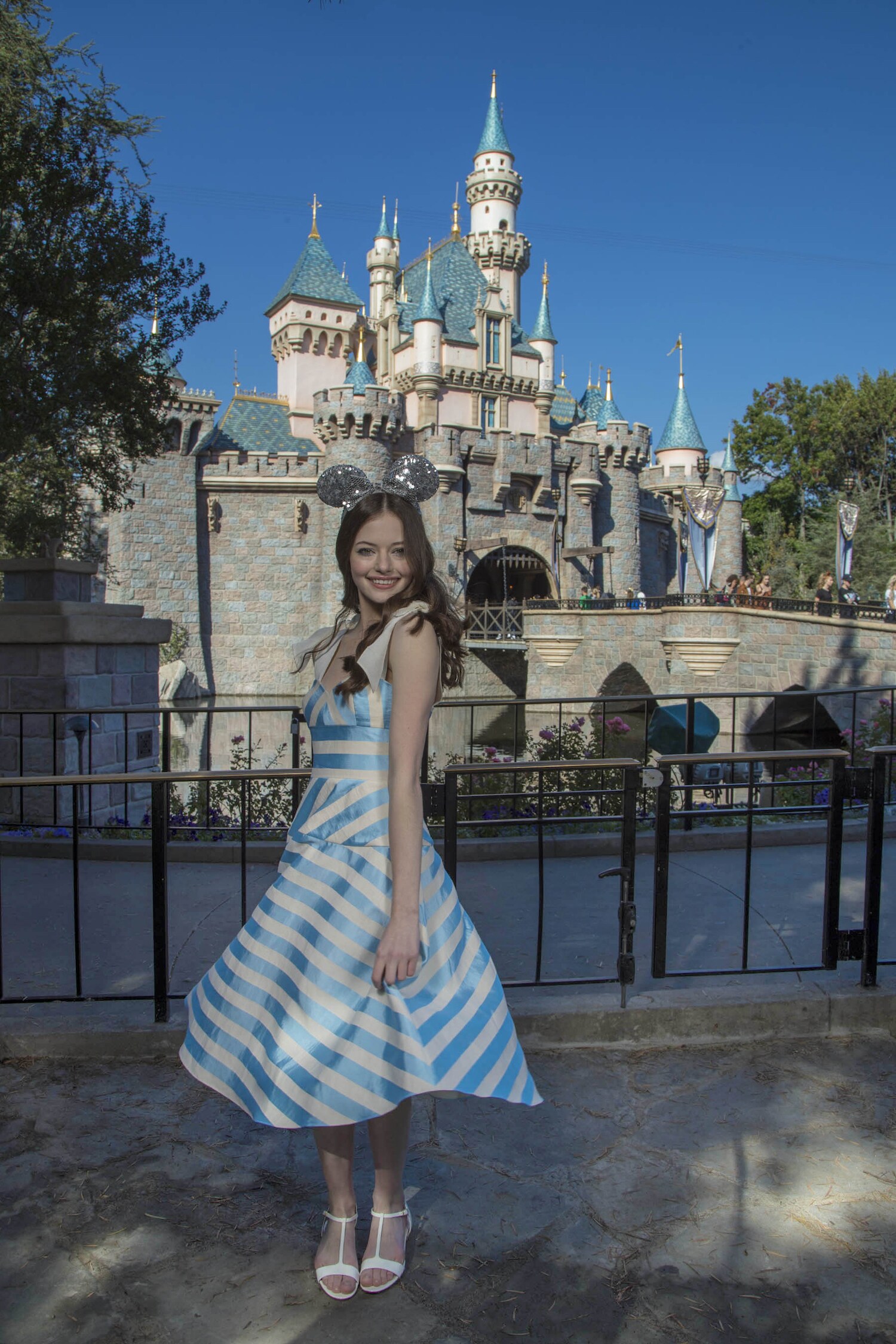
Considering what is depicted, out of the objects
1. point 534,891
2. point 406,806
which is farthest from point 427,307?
point 406,806

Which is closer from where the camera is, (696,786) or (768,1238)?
(768,1238)

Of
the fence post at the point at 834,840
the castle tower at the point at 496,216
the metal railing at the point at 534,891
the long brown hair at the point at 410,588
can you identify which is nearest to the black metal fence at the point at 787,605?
the metal railing at the point at 534,891

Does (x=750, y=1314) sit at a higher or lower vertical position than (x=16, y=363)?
lower

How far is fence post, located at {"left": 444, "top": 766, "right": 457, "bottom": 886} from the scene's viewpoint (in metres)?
3.13

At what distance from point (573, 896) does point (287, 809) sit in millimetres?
3224

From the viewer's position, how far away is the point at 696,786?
4086 mm

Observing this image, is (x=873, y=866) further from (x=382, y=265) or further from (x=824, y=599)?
(x=382, y=265)

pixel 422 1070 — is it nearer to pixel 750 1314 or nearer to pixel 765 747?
pixel 750 1314

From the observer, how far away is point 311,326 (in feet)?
113

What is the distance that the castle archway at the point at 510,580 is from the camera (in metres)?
32.0

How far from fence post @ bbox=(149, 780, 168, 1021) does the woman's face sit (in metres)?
1.31

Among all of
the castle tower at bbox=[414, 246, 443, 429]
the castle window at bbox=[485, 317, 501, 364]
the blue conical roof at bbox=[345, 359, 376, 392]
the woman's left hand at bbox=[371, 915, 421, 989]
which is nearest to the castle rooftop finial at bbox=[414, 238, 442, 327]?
the castle tower at bbox=[414, 246, 443, 429]

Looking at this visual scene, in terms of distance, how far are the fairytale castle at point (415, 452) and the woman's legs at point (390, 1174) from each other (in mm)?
24940

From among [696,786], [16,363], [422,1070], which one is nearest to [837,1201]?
[422,1070]
